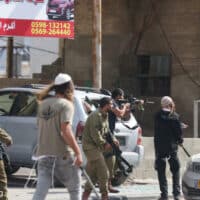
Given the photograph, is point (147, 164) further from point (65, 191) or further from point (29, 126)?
point (29, 126)

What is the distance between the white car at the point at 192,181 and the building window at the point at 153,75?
9824 millimetres

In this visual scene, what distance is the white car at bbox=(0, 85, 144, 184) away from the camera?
37.9 ft

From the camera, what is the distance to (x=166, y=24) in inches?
762

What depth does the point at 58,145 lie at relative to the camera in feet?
24.5

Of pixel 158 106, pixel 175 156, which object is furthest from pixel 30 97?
pixel 158 106

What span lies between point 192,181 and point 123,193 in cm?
183

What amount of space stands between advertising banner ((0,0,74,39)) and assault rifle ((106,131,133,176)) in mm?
5546

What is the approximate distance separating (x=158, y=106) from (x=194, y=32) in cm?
225

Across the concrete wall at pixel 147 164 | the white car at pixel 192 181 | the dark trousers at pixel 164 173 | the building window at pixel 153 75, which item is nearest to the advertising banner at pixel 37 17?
the concrete wall at pixel 147 164

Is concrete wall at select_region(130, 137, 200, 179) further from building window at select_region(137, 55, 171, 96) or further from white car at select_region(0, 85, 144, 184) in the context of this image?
building window at select_region(137, 55, 171, 96)

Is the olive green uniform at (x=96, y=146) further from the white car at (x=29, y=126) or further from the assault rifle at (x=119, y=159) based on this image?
the white car at (x=29, y=126)

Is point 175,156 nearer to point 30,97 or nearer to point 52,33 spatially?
point 30,97

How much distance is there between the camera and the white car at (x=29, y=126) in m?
11.5

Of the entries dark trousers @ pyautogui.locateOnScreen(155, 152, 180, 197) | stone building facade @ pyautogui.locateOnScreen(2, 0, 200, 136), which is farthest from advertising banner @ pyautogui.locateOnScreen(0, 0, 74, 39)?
dark trousers @ pyautogui.locateOnScreen(155, 152, 180, 197)
